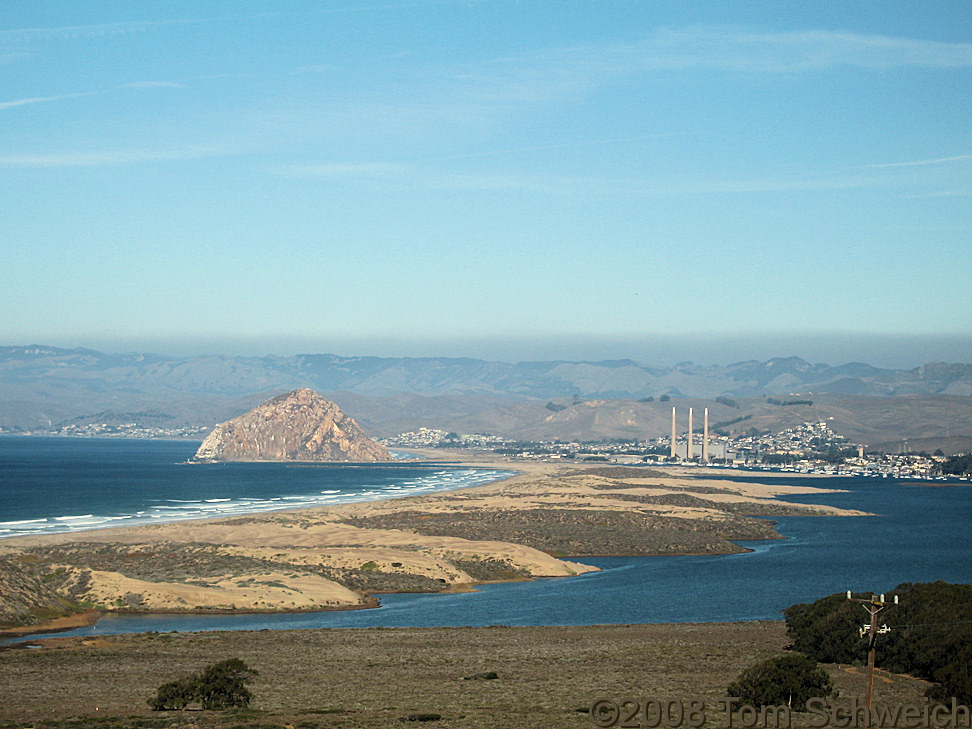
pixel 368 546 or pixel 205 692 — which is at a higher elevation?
pixel 205 692

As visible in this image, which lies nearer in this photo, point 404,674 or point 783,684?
point 783,684

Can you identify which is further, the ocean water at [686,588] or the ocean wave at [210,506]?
the ocean wave at [210,506]

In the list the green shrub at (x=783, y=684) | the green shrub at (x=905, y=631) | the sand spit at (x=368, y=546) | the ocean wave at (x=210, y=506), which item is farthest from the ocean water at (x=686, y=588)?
the ocean wave at (x=210, y=506)

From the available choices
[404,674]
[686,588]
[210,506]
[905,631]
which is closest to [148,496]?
[210,506]

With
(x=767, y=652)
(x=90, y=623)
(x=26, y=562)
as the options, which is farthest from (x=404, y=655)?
(x=26, y=562)

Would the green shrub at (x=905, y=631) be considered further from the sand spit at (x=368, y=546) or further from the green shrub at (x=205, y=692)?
the sand spit at (x=368, y=546)

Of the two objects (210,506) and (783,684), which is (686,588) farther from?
(210,506)
